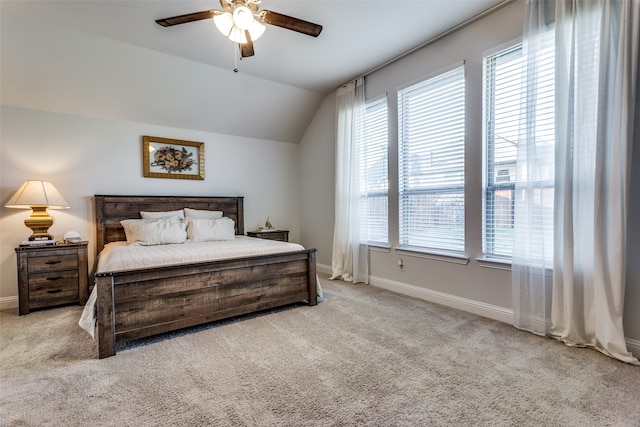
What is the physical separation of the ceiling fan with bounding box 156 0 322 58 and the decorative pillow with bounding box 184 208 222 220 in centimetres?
259

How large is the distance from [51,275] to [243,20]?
3391 mm

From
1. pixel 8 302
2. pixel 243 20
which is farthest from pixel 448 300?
pixel 8 302

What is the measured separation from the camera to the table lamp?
3289 mm

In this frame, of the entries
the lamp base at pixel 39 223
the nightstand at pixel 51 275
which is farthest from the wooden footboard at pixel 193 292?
the lamp base at pixel 39 223

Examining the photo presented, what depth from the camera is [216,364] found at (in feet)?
6.97

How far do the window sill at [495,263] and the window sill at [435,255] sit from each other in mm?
143

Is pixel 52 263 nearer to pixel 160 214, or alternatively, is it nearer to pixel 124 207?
pixel 124 207

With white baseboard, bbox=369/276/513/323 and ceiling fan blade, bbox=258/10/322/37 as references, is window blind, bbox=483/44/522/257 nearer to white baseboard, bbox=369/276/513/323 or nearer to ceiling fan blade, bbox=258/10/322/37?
white baseboard, bbox=369/276/513/323

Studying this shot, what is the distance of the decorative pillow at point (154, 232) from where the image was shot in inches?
142

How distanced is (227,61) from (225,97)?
0.67 m

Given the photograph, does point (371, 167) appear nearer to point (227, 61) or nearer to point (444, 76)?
point (444, 76)

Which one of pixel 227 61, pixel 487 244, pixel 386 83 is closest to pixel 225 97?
pixel 227 61

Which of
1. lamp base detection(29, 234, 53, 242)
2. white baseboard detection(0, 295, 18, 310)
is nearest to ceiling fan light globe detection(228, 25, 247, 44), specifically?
lamp base detection(29, 234, 53, 242)

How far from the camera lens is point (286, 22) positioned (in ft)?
7.55
